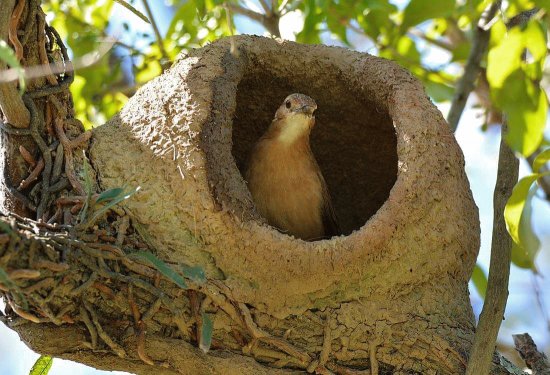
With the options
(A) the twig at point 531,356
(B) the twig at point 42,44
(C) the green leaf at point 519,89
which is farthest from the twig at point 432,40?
(C) the green leaf at point 519,89

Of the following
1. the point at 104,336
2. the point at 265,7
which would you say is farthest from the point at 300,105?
the point at 104,336

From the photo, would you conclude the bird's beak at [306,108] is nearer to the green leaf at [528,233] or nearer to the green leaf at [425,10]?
the green leaf at [425,10]

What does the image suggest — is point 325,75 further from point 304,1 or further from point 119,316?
point 119,316

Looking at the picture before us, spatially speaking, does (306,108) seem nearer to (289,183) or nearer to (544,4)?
(289,183)

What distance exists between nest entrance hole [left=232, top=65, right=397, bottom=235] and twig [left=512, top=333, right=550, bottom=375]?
Result: 1714mm

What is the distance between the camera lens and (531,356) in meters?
5.26

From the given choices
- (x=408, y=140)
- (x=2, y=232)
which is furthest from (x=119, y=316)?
(x=408, y=140)

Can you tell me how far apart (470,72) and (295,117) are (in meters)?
1.60

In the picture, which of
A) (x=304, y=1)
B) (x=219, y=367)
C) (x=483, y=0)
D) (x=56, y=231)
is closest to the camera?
(x=56, y=231)

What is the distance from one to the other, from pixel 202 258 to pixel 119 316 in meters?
0.56

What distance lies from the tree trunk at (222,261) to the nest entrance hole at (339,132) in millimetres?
425

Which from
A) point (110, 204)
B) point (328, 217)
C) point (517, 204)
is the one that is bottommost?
point (110, 204)

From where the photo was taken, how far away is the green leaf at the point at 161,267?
423cm

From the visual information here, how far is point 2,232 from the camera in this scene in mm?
3869
